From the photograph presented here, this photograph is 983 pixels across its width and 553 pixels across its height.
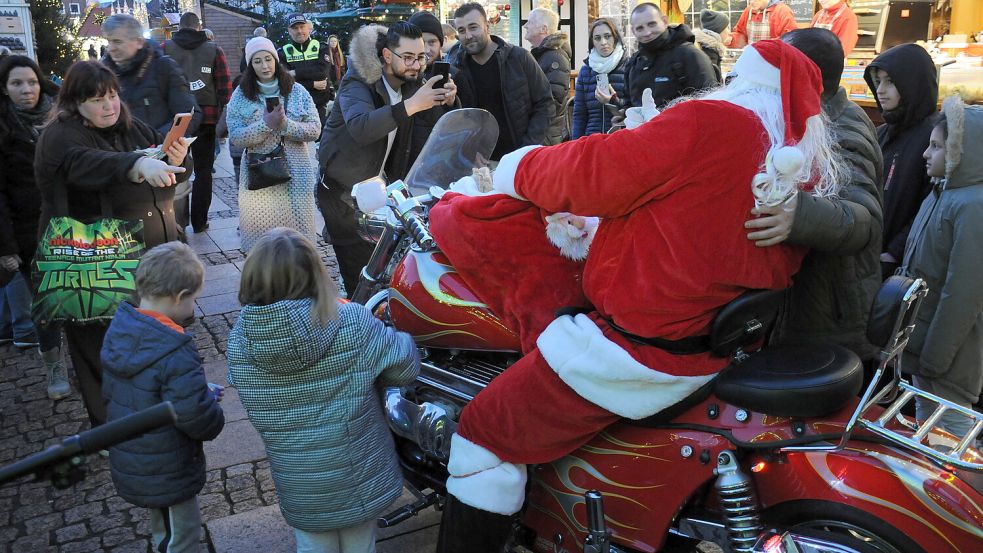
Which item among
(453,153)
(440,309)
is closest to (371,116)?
(453,153)

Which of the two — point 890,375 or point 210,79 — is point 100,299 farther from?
point 210,79

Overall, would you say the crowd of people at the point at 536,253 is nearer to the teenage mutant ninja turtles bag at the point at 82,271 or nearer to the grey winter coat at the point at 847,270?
the grey winter coat at the point at 847,270

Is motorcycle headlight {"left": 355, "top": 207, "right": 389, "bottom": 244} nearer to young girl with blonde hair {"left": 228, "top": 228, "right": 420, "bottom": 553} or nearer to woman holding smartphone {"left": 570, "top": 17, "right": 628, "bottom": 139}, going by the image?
young girl with blonde hair {"left": 228, "top": 228, "right": 420, "bottom": 553}

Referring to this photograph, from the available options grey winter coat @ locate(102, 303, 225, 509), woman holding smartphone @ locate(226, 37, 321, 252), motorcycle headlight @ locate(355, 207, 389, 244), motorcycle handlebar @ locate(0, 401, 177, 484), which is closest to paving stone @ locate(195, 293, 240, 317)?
woman holding smartphone @ locate(226, 37, 321, 252)

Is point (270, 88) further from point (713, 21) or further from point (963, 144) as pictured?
point (713, 21)

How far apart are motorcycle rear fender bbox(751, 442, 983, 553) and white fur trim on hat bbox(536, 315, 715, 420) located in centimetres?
38

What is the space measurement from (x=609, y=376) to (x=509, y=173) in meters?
0.67

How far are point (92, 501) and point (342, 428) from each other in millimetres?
1818

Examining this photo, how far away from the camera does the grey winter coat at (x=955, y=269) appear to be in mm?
3336

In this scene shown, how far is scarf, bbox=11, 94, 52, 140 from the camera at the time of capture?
5.11m

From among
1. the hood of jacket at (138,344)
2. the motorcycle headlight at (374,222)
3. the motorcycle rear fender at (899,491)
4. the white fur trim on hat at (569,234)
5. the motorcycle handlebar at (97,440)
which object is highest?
the motorcycle handlebar at (97,440)

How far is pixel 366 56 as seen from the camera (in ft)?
15.9

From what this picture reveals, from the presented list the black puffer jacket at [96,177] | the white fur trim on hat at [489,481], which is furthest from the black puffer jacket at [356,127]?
the white fur trim on hat at [489,481]

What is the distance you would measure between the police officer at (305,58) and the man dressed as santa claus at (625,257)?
8.28 meters
